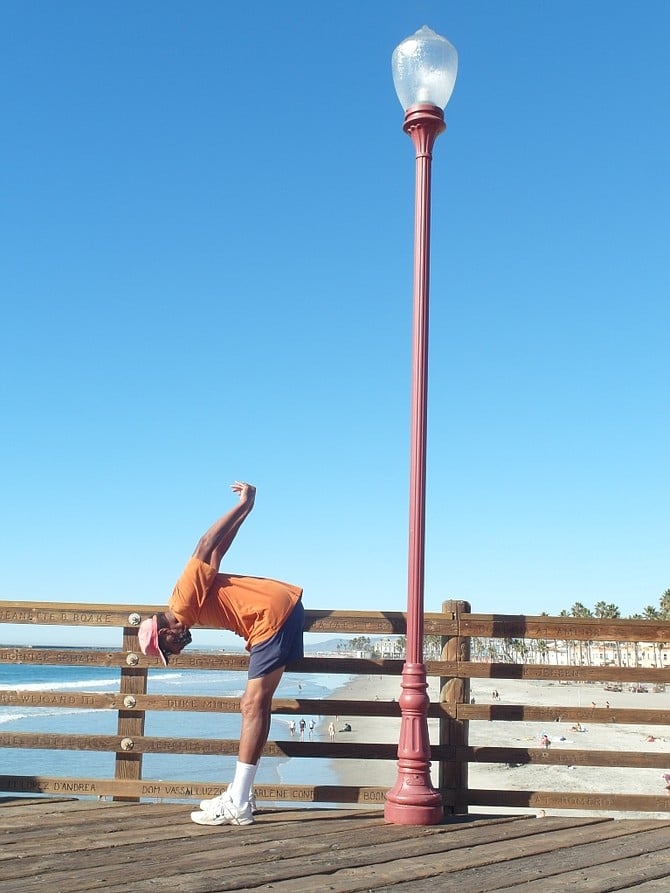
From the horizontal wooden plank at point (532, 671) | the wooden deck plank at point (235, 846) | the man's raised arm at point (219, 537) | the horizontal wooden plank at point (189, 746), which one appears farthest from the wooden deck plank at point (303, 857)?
the man's raised arm at point (219, 537)

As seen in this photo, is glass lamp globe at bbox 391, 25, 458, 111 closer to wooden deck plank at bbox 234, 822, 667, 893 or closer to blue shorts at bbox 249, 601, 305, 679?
blue shorts at bbox 249, 601, 305, 679

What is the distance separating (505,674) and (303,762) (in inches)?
789

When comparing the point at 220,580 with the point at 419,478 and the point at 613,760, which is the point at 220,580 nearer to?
the point at 419,478

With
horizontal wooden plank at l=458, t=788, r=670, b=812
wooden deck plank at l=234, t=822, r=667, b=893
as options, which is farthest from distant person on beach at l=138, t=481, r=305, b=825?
horizontal wooden plank at l=458, t=788, r=670, b=812

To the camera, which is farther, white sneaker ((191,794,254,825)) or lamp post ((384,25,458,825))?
lamp post ((384,25,458,825))

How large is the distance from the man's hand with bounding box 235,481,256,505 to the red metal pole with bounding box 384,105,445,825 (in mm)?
900

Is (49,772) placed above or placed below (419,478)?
below

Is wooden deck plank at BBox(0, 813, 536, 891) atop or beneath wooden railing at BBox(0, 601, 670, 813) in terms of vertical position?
beneath

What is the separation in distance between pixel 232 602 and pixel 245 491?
1.99ft

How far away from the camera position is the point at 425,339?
540 cm

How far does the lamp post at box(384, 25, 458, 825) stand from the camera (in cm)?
491

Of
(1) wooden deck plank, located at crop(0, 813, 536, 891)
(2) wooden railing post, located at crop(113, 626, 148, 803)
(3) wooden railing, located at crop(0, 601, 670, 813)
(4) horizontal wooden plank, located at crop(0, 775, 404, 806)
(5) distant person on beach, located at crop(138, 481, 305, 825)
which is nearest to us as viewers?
(1) wooden deck plank, located at crop(0, 813, 536, 891)

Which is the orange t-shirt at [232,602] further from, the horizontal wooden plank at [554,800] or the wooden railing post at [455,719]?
the horizontal wooden plank at [554,800]

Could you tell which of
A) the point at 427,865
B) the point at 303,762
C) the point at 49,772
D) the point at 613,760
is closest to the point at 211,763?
the point at 49,772
